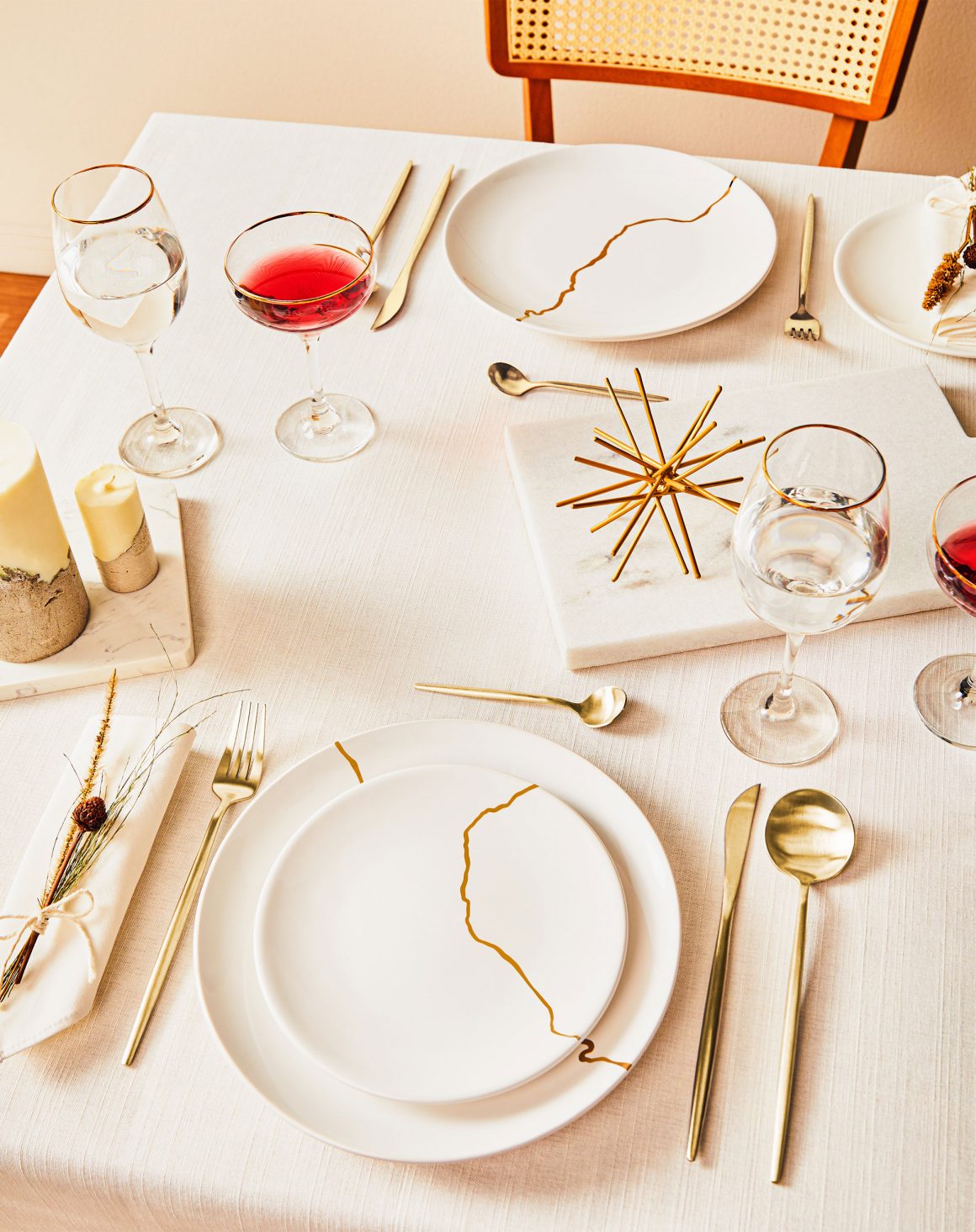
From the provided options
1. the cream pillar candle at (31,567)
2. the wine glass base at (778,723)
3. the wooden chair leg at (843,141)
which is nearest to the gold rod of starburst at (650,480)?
the wine glass base at (778,723)

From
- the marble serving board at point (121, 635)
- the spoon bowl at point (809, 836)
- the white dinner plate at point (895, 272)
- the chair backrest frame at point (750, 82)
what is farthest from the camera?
the chair backrest frame at point (750, 82)

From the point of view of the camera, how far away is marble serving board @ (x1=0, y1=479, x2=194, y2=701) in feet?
2.73

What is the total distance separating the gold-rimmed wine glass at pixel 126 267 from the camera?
0.87 m

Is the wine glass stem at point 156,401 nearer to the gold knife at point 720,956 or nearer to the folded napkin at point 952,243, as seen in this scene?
the gold knife at point 720,956

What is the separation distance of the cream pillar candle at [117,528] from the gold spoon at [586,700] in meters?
0.25

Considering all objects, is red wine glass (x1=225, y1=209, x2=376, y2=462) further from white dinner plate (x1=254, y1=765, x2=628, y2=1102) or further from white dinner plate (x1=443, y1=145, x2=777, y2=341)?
white dinner plate (x1=254, y1=765, x2=628, y2=1102)

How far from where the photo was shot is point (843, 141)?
1.48 metres

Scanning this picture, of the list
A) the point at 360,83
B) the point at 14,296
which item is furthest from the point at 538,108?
the point at 14,296

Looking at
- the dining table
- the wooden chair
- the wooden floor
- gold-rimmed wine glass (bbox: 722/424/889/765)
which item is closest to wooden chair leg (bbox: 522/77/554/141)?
the wooden chair

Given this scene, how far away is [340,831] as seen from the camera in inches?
28.5

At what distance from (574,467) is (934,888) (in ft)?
1.42

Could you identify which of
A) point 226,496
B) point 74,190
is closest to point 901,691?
point 226,496

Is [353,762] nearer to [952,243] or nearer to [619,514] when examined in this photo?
[619,514]

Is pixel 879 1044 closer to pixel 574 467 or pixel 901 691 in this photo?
pixel 901 691
